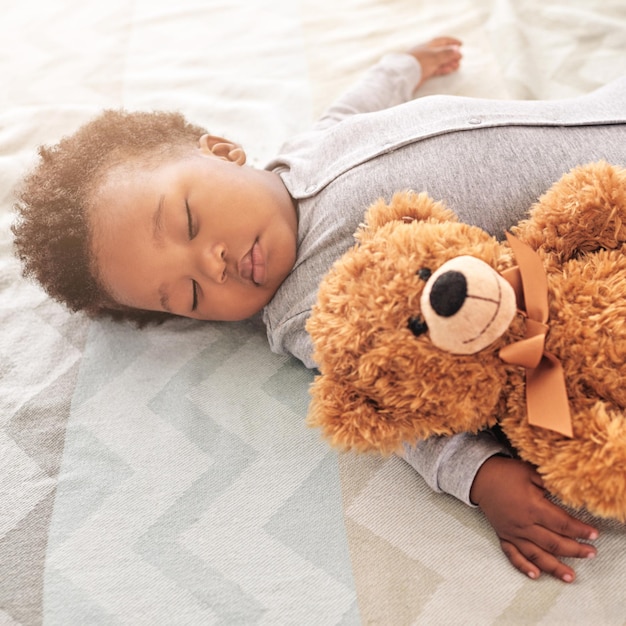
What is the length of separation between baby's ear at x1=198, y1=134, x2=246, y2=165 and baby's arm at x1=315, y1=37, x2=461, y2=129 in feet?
0.67

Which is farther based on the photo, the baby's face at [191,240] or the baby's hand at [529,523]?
the baby's face at [191,240]

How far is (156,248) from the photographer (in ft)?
2.55

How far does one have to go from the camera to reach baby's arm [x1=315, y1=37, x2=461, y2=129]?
110 centimetres

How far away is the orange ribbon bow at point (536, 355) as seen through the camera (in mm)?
489

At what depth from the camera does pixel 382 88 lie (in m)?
1.12

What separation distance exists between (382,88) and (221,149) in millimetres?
359

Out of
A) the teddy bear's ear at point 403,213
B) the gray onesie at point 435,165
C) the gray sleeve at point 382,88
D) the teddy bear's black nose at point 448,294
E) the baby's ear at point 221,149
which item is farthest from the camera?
the gray sleeve at point 382,88

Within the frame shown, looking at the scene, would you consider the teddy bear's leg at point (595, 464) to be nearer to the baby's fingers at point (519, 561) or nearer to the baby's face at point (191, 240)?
the baby's fingers at point (519, 561)

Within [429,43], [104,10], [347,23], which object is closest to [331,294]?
[429,43]

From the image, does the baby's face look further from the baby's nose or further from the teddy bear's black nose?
the teddy bear's black nose

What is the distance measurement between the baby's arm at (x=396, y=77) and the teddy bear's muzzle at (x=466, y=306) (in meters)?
0.70

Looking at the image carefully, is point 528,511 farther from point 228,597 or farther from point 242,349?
point 242,349

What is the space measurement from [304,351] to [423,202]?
0.95 ft

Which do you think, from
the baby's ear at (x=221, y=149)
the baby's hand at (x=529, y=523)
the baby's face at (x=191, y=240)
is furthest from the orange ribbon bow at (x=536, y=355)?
the baby's ear at (x=221, y=149)
